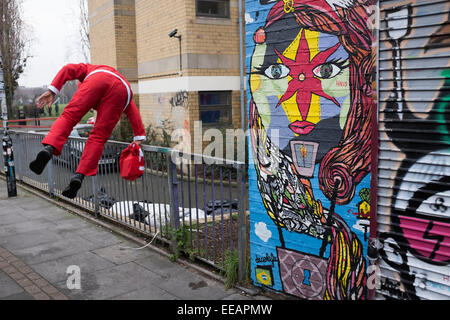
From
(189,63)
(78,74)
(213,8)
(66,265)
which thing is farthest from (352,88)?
(213,8)

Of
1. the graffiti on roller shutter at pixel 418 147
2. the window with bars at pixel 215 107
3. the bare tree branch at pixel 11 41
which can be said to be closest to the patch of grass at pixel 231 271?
the graffiti on roller shutter at pixel 418 147

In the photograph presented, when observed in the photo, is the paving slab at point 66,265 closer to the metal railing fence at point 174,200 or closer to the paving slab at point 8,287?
the paving slab at point 8,287

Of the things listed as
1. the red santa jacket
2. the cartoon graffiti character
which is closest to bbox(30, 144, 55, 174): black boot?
the red santa jacket

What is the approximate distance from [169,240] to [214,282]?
117 cm

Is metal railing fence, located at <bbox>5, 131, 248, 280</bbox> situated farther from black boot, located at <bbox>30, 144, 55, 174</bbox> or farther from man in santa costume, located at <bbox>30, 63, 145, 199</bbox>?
black boot, located at <bbox>30, 144, 55, 174</bbox>

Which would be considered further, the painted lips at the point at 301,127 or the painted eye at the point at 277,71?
the painted eye at the point at 277,71

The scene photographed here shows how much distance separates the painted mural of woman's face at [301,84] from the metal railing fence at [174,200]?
0.70 metres

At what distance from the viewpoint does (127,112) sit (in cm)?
513

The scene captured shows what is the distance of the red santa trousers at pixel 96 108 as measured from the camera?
439cm

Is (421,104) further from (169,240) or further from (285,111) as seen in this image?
(169,240)

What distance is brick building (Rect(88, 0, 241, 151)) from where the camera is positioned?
12.1m

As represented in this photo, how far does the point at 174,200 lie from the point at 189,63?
7450 mm

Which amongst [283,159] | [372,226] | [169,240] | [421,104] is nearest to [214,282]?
[169,240]
